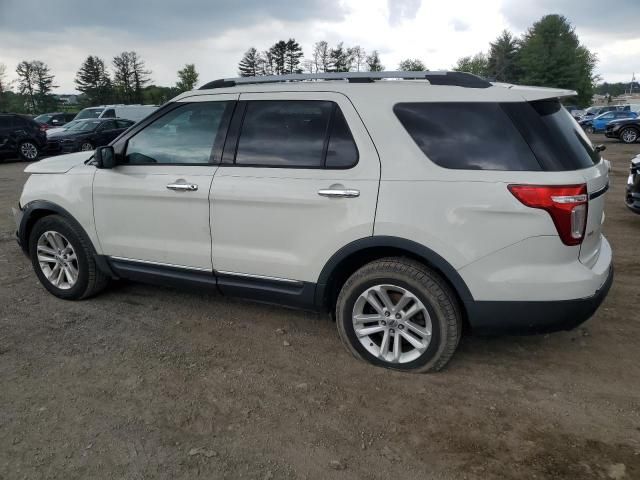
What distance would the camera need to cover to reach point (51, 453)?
2.60 meters

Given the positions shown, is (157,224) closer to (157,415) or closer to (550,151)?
(157,415)

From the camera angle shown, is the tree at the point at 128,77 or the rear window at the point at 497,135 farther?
the tree at the point at 128,77

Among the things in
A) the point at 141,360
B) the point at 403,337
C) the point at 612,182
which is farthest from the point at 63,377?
the point at 612,182

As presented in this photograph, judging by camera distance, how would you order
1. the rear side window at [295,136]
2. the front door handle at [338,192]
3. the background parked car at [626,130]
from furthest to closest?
the background parked car at [626,130] → the rear side window at [295,136] → the front door handle at [338,192]

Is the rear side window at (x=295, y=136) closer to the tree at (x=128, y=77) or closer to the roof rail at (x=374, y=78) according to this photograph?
the roof rail at (x=374, y=78)

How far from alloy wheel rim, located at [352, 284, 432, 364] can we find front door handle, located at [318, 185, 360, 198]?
1.99 feet

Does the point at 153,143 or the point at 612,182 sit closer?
the point at 153,143

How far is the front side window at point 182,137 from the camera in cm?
372

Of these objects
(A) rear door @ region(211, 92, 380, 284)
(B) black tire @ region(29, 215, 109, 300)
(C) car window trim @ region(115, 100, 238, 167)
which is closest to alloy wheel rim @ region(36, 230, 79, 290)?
(B) black tire @ region(29, 215, 109, 300)

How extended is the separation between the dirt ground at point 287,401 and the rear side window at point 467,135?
1372mm

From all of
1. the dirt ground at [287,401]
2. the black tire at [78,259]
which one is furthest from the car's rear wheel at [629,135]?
the black tire at [78,259]

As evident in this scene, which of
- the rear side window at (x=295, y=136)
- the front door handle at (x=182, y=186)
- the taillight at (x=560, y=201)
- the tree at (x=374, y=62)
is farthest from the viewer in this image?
the tree at (x=374, y=62)

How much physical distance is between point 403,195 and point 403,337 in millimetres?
921

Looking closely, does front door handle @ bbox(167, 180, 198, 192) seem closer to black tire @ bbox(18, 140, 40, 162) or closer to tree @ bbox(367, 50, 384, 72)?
black tire @ bbox(18, 140, 40, 162)
